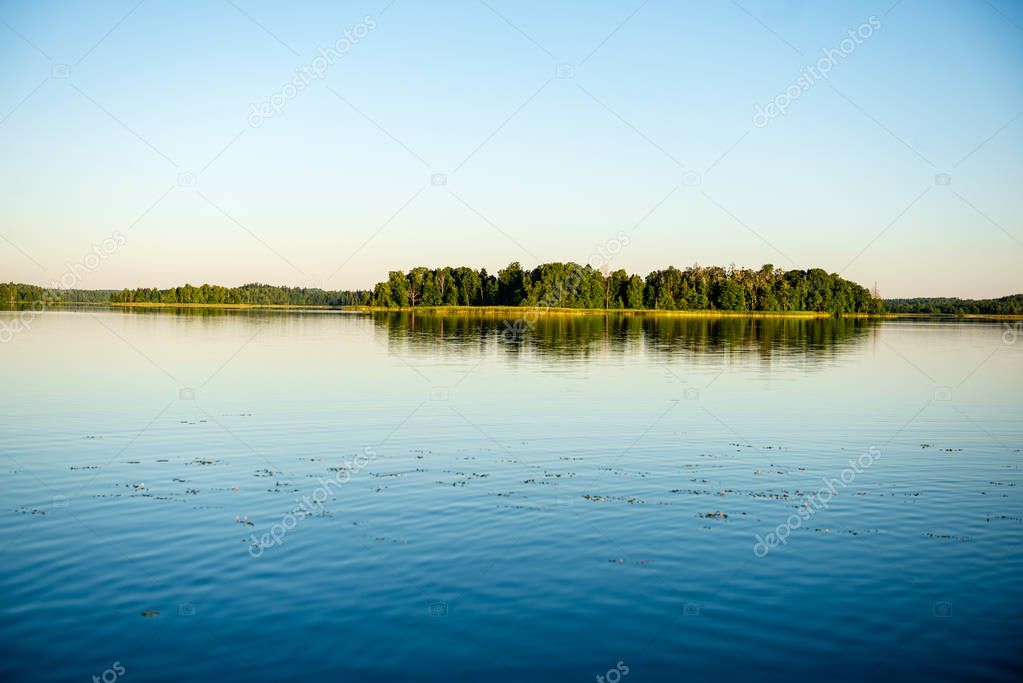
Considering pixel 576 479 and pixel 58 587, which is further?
pixel 576 479

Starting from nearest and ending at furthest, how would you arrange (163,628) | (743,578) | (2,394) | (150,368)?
(163,628) → (743,578) → (2,394) → (150,368)

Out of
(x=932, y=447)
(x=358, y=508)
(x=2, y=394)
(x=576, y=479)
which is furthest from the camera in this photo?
(x=2, y=394)

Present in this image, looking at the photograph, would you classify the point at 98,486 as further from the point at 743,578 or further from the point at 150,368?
the point at 150,368

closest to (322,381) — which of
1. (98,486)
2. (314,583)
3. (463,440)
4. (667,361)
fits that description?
(463,440)

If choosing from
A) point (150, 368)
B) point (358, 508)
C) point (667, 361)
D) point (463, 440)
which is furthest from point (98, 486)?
point (667, 361)

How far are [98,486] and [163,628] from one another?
10411mm

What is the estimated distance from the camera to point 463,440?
28750 millimetres

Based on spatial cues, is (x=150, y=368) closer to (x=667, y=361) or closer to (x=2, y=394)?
(x=2, y=394)

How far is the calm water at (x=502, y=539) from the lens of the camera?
37.9 ft

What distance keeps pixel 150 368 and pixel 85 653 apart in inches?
1761

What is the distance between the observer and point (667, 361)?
63531mm

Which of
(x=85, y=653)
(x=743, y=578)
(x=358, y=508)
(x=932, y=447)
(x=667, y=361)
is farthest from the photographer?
(x=667, y=361)

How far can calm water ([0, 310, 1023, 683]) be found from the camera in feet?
37.9

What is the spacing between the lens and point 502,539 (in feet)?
54.7
